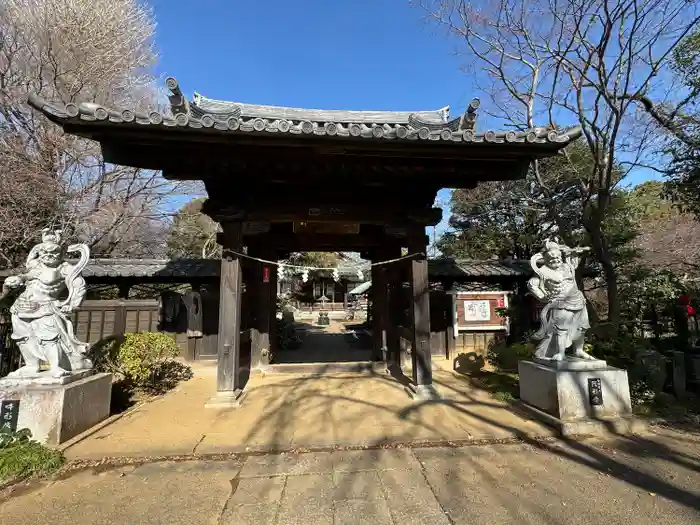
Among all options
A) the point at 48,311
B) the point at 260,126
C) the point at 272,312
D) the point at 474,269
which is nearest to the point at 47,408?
the point at 48,311

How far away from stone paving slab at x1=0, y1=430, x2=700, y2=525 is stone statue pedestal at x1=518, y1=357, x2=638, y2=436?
0.42m

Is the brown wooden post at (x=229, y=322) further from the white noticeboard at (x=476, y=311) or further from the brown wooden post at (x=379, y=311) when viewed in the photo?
the white noticeboard at (x=476, y=311)

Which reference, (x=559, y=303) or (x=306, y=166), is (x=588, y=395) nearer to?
(x=559, y=303)

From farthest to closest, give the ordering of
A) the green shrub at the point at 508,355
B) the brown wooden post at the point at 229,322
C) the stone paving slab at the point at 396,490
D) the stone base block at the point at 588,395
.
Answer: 1. the green shrub at the point at 508,355
2. the brown wooden post at the point at 229,322
3. the stone base block at the point at 588,395
4. the stone paving slab at the point at 396,490

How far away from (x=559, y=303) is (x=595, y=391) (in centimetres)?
124

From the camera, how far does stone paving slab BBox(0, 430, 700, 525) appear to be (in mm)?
2832

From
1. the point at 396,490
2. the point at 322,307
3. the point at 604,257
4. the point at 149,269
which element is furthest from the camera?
the point at 322,307

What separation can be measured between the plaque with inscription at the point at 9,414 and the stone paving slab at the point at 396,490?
1.20 m

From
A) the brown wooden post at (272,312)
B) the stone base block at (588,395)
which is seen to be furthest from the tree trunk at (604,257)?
the brown wooden post at (272,312)

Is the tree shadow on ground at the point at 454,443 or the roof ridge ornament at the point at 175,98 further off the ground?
the roof ridge ornament at the point at 175,98

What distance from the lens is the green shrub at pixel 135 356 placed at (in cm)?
634

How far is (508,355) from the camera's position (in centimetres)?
860

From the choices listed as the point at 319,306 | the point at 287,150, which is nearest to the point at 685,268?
the point at 287,150

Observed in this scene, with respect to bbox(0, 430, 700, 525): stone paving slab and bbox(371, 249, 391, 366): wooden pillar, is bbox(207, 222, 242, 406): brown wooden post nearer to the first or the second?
bbox(0, 430, 700, 525): stone paving slab
